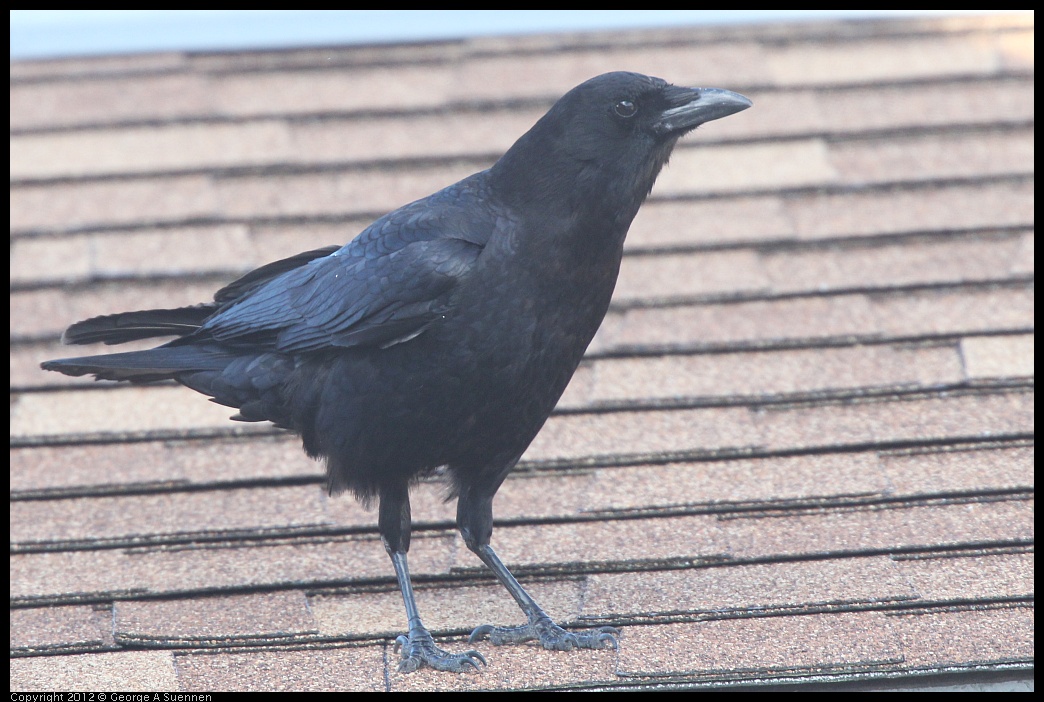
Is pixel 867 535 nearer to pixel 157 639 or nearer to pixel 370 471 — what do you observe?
pixel 370 471

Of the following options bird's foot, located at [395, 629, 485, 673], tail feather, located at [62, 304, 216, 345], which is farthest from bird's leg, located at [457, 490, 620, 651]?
tail feather, located at [62, 304, 216, 345]

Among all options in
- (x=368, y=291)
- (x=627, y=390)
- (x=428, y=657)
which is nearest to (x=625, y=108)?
(x=368, y=291)

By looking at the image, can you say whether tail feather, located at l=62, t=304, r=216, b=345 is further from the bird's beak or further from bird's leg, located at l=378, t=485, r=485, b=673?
the bird's beak

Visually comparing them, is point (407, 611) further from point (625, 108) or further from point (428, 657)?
point (625, 108)

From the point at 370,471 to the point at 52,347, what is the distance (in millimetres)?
1321

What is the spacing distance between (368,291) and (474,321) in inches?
13.2

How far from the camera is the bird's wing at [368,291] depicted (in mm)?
3162

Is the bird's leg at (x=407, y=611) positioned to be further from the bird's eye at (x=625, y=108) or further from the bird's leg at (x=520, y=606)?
the bird's eye at (x=625, y=108)

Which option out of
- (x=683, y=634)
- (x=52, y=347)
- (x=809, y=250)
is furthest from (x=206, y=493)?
(x=809, y=250)

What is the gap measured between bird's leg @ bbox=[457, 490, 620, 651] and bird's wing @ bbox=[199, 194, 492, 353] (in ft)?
1.60

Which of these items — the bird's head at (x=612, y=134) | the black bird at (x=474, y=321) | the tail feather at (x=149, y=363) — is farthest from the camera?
the tail feather at (x=149, y=363)

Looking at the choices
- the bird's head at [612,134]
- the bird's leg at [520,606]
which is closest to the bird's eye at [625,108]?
the bird's head at [612,134]

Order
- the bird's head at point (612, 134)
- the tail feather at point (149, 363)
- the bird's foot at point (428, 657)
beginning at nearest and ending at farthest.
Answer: the bird's foot at point (428, 657)
the bird's head at point (612, 134)
the tail feather at point (149, 363)

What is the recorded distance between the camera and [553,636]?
297 cm
